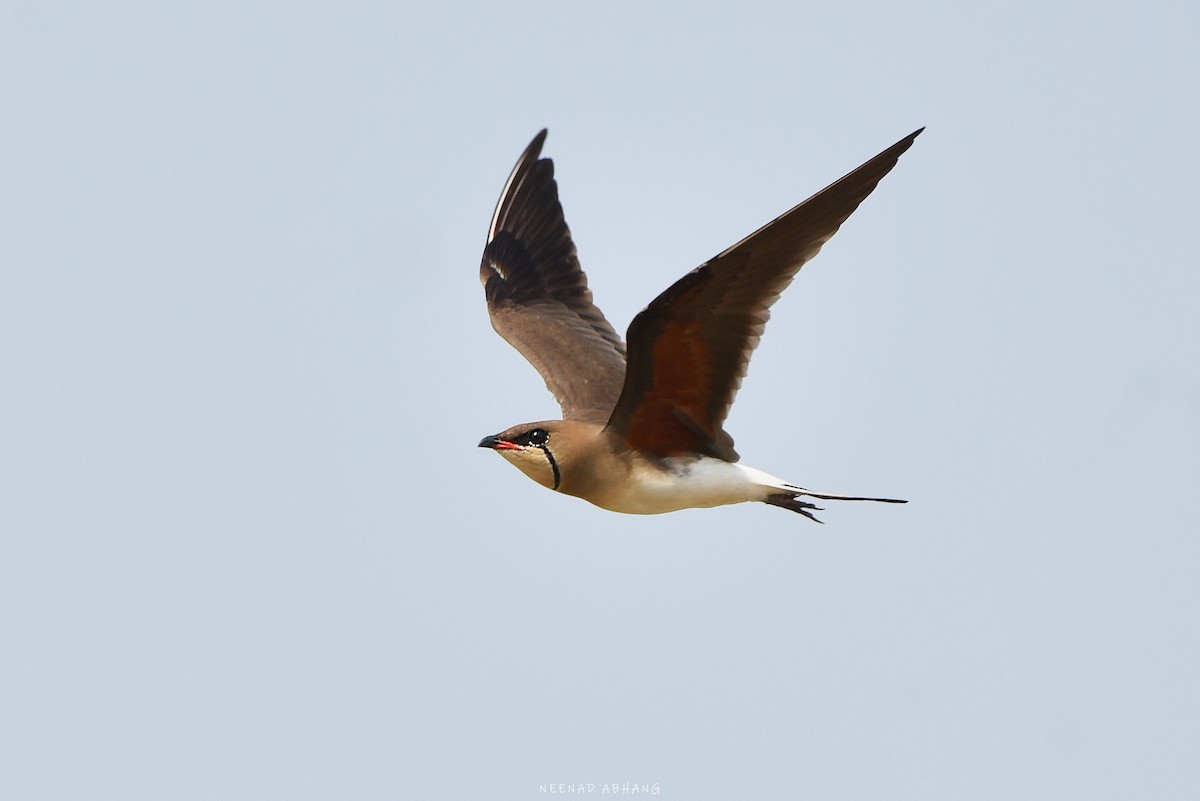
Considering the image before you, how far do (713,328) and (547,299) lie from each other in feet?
11.1

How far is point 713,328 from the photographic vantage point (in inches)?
341

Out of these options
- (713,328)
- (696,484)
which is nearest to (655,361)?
(713,328)

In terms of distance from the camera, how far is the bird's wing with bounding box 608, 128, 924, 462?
806 cm

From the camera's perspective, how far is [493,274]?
12.2 m

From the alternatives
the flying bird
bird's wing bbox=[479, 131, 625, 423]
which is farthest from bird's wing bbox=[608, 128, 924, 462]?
bird's wing bbox=[479, 131, 625, 423]

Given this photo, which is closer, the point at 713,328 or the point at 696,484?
the point at 713,328

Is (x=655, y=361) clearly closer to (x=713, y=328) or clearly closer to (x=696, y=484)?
(x=713, y=328)

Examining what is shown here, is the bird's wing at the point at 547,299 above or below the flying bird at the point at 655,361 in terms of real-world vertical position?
above

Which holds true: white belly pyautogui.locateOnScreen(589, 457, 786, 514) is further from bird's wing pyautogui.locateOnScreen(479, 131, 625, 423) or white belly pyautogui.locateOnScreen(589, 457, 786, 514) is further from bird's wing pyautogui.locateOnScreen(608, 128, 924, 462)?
bird's wing pyautogui.locateOnScreen(479, 131, 625, 423)

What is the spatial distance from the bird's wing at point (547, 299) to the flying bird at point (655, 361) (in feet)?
0.04

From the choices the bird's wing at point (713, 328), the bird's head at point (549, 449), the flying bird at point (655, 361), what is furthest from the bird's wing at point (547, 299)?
the bird's wing at point (713, 328)

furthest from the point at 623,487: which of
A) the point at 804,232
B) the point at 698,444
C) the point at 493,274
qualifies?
the point at 493,274

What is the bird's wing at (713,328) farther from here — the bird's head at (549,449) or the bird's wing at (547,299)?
the bird's wing at (547,299)

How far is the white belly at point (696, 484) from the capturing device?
941 centimetres
